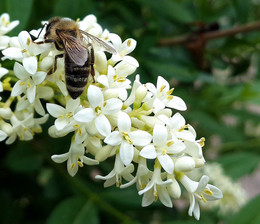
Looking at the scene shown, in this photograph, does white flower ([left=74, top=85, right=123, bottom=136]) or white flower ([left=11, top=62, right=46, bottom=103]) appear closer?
white flower ([left=74, top=85, right=123, bottom=136])

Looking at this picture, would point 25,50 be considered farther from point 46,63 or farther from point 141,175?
point 141,175

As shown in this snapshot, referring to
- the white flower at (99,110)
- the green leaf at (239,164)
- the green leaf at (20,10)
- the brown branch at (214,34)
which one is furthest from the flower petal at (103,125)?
the green leaf at (239,164)

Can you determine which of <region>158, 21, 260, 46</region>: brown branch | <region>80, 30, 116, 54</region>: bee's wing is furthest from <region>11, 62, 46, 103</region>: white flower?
<region>158, 21, 260, 46</region>: brown branch

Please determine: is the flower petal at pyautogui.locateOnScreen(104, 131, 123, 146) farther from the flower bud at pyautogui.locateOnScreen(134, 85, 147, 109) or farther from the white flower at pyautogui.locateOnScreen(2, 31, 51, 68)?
the white flower at pyautogui.locateOnScreen(2, 31, 51, 68)

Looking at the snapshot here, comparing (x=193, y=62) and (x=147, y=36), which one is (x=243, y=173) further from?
(x=147, y=36)

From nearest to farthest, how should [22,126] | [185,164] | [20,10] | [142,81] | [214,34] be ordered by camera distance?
[185,164] < [22,126] < [20,10] < [142,81] < [214,34]

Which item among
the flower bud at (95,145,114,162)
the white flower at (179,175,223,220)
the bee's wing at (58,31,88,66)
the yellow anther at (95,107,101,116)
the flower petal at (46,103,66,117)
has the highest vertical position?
the bee's wing at (58,31,88,66)

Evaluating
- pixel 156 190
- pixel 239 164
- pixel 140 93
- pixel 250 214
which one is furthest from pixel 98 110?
pixel 239 164
